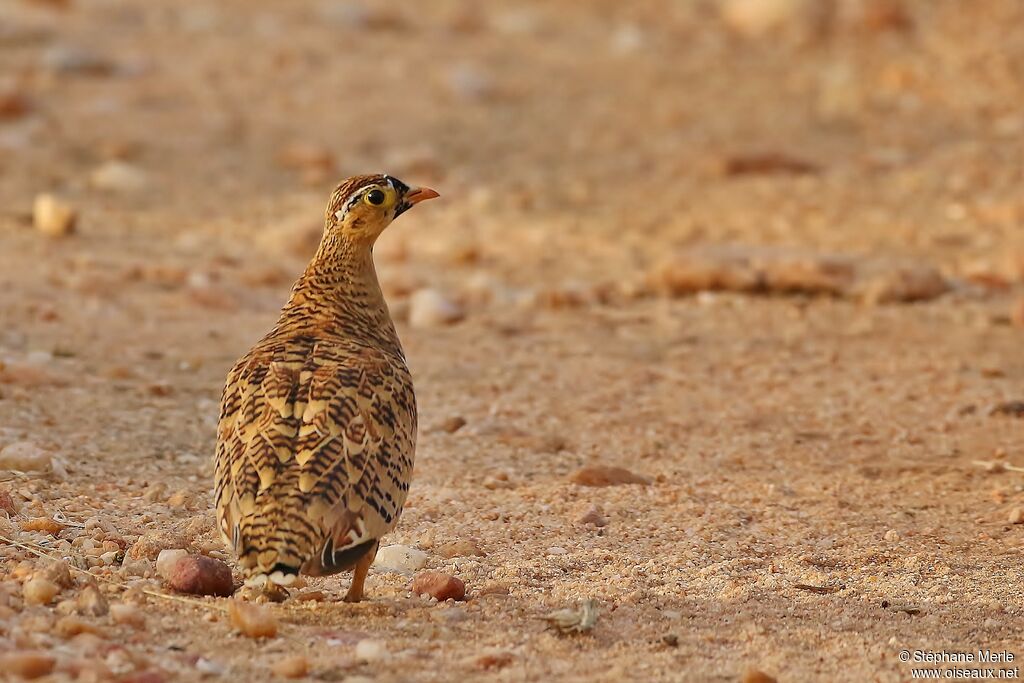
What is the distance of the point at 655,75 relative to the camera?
14141 millimetres

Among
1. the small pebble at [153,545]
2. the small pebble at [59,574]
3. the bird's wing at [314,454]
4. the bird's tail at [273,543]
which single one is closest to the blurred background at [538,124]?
the small pebble at [153,545]

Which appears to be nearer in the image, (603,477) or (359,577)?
(359,577)

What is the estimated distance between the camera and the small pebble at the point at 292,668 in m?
4.24

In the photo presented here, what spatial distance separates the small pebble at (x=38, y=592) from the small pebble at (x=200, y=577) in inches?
14.6

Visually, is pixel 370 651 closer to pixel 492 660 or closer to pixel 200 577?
pixel 492 660

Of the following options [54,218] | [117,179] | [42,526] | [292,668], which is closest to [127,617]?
[292,668]

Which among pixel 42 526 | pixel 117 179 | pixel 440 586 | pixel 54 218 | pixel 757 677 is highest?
pixel 117 179

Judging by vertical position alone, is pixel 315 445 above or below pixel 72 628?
above

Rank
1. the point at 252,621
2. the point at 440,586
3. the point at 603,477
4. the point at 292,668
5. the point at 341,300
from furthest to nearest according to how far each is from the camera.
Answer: the point at 603,477, the point at 341,300, the point at 440,586, the point at 252,621, the point at 292,668

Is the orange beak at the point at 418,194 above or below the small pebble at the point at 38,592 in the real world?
above

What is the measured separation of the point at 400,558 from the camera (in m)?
5.44

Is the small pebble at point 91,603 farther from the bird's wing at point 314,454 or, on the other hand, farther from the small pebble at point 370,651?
the small pebble at point 370,651

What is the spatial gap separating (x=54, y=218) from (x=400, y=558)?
5.13 metres

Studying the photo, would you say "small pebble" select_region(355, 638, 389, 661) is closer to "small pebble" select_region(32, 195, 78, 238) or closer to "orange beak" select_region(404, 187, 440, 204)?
"orange beak" select_region(404, 187, 440, 204)
